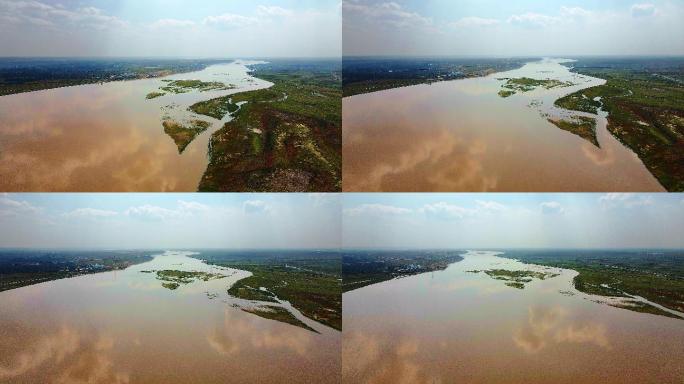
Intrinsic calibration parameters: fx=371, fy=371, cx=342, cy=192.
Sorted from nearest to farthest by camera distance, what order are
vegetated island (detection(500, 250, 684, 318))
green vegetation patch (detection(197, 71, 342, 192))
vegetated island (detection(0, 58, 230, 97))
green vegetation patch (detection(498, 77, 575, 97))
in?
vegetated island (detection(500, 250, 684, 318))
green vegetation patch (detection(197, 71, 342, 192))
vegetated island (detection(0, 58, 230, 97))
green vegetation patch (detection(498, 77, 575, 97))

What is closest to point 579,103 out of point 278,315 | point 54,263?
point 278,315

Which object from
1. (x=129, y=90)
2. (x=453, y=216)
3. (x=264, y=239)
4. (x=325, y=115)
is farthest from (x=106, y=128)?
(x=453, y=216)

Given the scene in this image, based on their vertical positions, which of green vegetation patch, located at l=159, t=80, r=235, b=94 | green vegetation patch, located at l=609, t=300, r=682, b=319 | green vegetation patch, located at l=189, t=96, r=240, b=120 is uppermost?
green vegetation patch, located at l=159, t=80, r=235, b=94

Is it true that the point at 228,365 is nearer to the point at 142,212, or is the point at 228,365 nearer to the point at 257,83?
the point at 142,212

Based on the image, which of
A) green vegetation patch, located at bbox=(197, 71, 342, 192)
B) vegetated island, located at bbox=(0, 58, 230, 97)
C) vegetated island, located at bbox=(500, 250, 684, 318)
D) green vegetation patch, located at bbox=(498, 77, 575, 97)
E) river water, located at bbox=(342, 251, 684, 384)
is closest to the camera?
river water, located at bbox=(342, 251, 684, 384)

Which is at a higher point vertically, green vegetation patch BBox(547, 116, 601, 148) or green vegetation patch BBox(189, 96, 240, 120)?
green vegetation patch BBox(189, 96, 240, 120)

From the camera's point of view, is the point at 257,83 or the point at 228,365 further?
the point at 257,83

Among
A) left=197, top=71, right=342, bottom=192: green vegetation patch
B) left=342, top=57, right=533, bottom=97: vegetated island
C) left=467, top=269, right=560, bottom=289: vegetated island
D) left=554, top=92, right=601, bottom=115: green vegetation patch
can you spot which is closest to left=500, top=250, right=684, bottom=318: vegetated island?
left=467, top=269, right=560, bottom=289: vegetated island

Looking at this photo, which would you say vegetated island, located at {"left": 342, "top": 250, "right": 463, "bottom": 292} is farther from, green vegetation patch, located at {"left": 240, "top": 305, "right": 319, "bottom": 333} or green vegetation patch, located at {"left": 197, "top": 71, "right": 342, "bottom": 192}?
green vegetation patch, located at {"left": 197, "top": 71, "right": 342, "bottom": 192}
